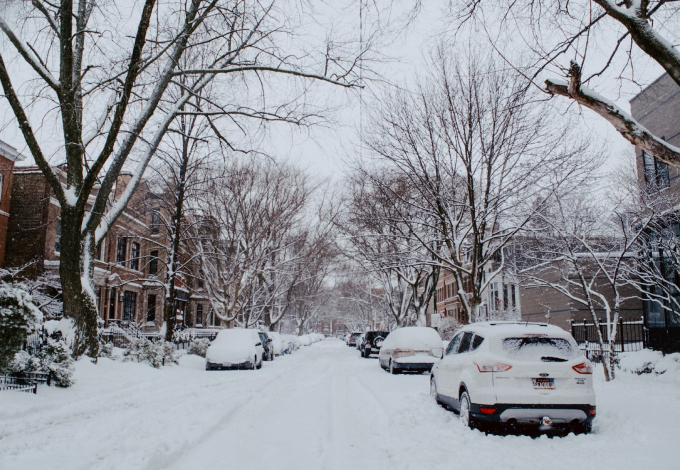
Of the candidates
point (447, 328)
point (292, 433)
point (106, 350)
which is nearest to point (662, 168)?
point (292, 433)

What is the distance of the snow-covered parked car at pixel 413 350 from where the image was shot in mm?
18266

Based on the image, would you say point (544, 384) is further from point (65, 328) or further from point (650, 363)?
point (65, 328)

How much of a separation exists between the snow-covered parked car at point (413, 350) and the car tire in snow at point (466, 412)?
9.65 metres

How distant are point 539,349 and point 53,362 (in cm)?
914

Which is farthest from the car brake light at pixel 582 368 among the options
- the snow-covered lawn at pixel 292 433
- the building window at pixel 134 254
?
the building window at pixel 134 254

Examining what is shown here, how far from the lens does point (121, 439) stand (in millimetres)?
6723

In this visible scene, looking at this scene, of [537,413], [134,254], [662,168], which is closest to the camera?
[537,413]

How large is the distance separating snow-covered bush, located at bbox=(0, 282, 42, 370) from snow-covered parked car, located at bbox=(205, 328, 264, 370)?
400 inches

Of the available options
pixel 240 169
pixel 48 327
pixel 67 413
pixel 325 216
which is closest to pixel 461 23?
pixel 67 413

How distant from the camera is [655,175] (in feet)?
61.0

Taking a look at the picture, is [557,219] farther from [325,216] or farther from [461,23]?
[325,216]

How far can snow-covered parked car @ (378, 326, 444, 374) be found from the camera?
59.9ft

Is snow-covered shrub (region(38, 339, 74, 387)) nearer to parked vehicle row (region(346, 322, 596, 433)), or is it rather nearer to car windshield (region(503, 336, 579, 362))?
parked vehicle row (region(346, 322, 596, 433))

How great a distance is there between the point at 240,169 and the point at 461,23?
61.5 feet
